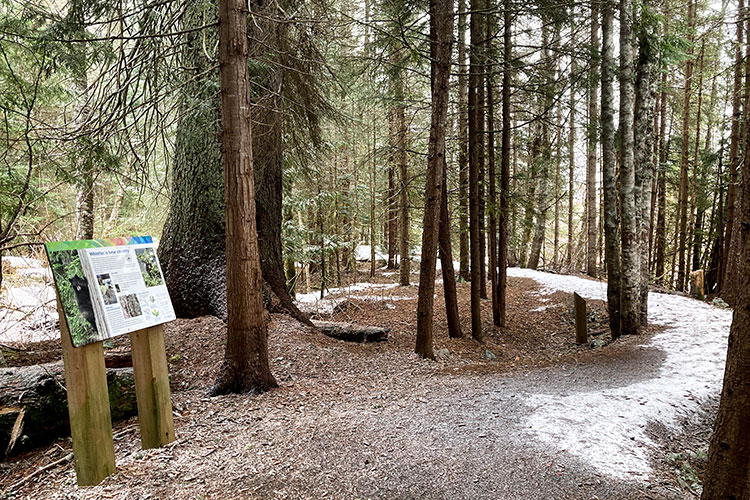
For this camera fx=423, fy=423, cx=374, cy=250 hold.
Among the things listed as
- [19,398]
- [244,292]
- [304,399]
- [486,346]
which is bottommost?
[486,346]

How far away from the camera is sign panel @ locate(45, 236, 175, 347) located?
2840mm

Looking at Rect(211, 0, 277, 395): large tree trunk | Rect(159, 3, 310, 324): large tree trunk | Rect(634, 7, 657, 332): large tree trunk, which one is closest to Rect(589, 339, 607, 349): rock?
Rect(634, 7, 657, 332): large tree trunk

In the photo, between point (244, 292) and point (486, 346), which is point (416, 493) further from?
point (486, 346)

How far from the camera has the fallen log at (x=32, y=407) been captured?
11.6ft

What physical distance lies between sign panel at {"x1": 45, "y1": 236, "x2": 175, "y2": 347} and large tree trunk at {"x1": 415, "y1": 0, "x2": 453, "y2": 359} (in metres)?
4.05

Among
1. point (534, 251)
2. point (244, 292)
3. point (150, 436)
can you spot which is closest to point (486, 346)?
point (244, 292)

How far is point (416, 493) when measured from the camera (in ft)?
9.66

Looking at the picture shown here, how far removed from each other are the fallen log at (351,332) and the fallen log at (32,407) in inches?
166

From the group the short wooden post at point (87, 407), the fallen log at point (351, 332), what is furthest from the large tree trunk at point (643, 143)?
the short wooden post at point (87, 407)

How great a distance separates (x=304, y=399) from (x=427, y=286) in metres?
2.78

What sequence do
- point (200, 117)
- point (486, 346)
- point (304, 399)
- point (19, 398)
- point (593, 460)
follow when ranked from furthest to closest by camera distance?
1. point (486, 346)
2. point (200, 117)
3. point (304, 399)
4. point (19, 398)
5. point (593, 460)

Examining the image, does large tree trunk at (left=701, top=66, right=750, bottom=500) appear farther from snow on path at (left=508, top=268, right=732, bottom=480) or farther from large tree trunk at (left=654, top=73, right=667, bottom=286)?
large tree trunk at (left=654, top=73, right=667, bottom=286)

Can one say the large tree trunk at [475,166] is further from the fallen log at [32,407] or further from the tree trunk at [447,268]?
the fallen log at [32,407]

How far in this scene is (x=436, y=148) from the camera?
655 cm
